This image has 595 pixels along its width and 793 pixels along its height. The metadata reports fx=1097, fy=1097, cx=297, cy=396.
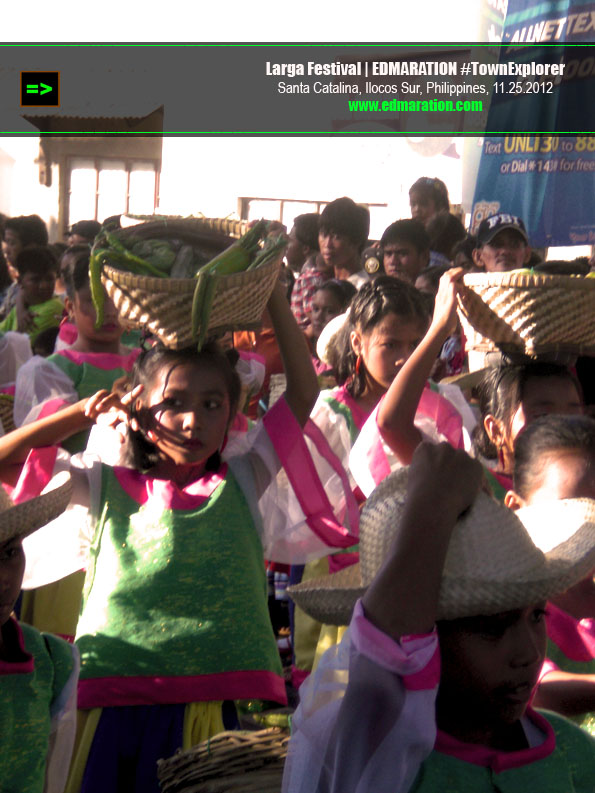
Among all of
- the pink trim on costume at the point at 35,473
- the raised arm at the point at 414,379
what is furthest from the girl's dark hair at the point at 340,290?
the pink trim on costume at the point at 35,473

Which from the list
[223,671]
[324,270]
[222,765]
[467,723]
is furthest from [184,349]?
[324,270]

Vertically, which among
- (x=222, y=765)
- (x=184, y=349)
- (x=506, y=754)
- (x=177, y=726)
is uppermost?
(x=184, y=349)

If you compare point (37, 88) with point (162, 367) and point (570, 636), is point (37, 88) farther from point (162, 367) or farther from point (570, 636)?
point (570, 636)

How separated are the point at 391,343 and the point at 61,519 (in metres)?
1.38

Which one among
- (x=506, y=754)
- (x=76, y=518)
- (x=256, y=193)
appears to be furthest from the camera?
(x=256, y=193)

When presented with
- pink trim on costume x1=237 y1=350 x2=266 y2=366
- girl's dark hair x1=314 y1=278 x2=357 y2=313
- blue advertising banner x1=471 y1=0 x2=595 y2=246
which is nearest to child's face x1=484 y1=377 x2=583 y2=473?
pink trim on costume x1=237 y1=350 x2=266 y2=366

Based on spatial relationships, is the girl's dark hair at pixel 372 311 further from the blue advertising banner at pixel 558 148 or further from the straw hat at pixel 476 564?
the blue advertising banner at pixel 558 148

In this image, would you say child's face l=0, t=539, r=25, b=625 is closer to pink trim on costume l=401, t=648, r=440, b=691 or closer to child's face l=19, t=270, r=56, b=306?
pink trim on costume l=401, t=648, r=440, b=691

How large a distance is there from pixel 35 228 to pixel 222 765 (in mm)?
8350

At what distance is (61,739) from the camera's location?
8.42 feet

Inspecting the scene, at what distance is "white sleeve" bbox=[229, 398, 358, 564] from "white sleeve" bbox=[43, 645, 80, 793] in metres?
0.90

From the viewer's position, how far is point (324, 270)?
25.6 ft

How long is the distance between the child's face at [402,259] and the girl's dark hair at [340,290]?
56 cm

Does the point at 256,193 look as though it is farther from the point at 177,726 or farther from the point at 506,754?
the point at 506,754
